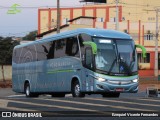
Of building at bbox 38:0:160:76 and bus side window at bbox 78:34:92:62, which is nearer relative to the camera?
bus side window at bbox 78:34:92:62

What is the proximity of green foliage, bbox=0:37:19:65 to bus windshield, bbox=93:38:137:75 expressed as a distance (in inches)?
2071

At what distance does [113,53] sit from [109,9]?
8319cm

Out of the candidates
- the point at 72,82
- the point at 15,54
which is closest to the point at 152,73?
the point at 15,54

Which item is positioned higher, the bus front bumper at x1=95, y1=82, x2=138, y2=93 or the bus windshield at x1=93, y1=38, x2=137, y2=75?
the bus windshield at x1=93, y1=38, x2=137, y2=75

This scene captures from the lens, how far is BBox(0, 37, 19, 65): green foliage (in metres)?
77.7

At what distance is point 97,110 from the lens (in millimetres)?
10531

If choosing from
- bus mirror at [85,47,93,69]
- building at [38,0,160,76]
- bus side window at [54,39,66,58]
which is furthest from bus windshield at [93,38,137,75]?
building at [38,0,160,76]

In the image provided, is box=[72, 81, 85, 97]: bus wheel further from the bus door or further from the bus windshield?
the bus windshield

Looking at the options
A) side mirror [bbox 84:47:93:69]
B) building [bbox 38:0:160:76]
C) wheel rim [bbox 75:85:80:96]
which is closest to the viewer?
side mirror [bbox 84:47:93:69]

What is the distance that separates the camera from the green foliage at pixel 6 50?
77.7 metres

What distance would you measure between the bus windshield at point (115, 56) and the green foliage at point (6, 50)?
5261 cm

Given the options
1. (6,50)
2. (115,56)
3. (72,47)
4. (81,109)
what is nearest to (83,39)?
(72,47)

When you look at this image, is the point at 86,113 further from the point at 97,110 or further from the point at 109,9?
the point at 109,9

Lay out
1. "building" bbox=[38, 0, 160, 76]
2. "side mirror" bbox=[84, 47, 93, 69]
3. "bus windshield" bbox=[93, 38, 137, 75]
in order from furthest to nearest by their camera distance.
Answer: "building" bbox=[38, 0, 160, 76] < "bus windshield" bbox=[93, 38, 137, 75] < "side mirror" bbox=[84, 47, 93, 69]
